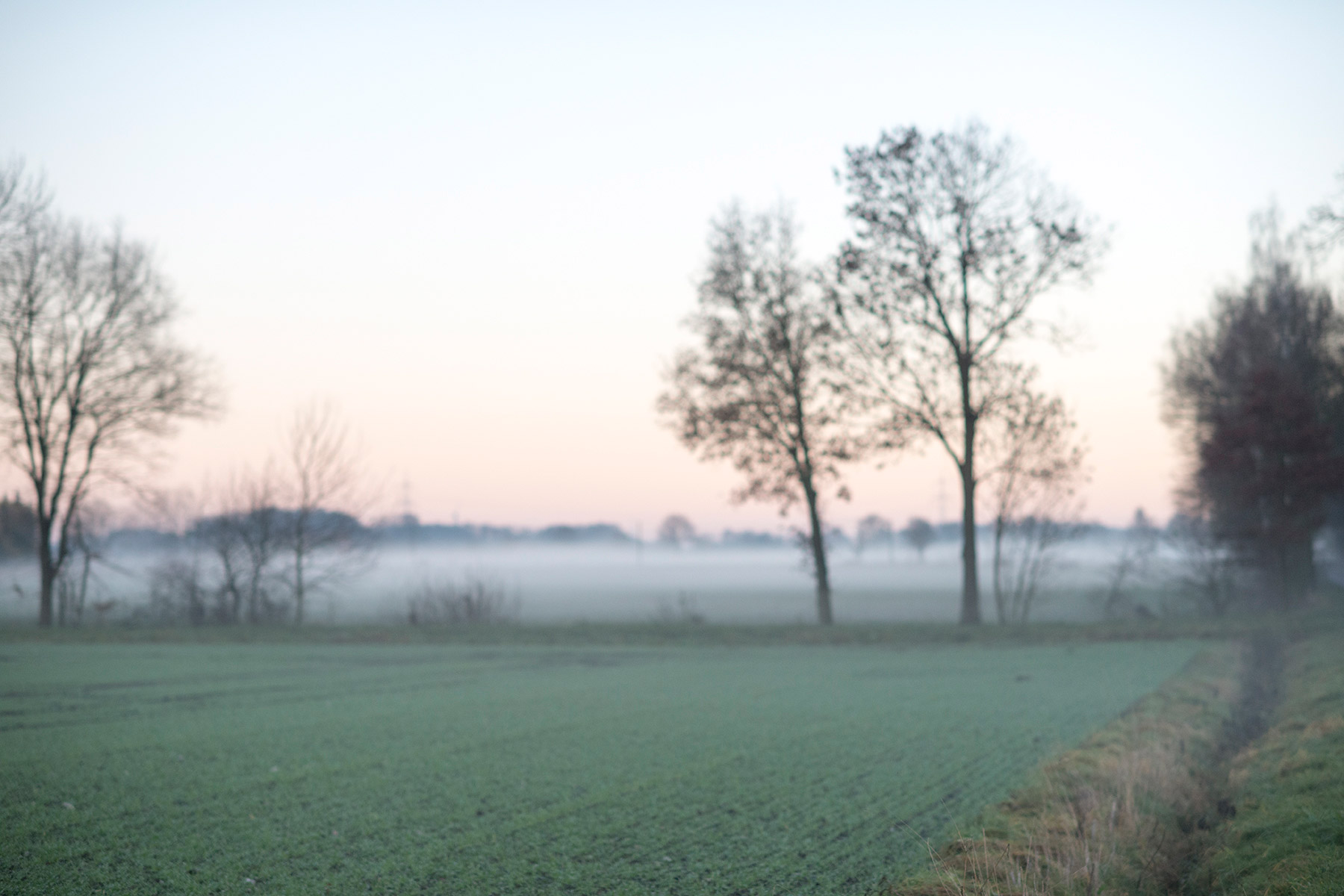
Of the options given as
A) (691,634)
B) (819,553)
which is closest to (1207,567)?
(819,553)

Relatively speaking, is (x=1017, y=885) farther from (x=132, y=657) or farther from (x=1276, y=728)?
(x=132, y=657)

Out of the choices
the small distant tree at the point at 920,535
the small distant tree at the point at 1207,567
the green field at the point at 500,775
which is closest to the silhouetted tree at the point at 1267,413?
the small distant tree at the point at 1207,567

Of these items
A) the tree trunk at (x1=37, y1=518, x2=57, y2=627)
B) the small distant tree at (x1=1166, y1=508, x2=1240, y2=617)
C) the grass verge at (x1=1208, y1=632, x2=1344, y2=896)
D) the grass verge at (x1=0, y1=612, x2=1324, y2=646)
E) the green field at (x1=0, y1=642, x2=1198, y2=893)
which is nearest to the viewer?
the grass verge at (x1=1208, y1=632, x2=1344, y2=896)

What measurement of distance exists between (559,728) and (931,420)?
57.7 ft

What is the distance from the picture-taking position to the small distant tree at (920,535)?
566ft

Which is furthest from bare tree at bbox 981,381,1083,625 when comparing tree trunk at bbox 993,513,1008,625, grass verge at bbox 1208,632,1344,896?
grass verge at bbox 1208,632,1344,896

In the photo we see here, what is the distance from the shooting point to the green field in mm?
4707

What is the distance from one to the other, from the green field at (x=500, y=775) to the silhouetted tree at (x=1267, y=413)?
17441 mm

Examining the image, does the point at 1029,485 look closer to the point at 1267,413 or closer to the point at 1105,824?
the point at 1267,413

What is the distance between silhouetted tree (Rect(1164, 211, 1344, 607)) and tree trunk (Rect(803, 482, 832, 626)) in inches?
511

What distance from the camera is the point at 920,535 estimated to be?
173500 millimetres

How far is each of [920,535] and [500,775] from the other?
174079mm

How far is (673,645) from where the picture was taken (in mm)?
22531

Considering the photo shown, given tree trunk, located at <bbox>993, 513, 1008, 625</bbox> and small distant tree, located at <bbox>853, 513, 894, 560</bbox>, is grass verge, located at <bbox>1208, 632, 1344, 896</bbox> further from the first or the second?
small distant tree, located at <bbox>853, 513, 894, 560</bbox>
